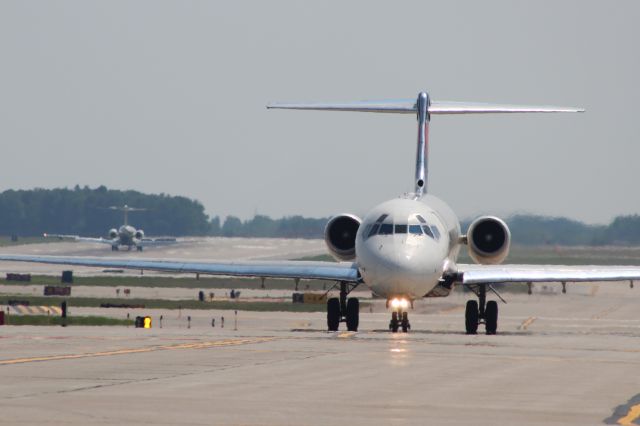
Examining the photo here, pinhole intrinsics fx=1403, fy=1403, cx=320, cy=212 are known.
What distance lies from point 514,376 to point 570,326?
30155mm

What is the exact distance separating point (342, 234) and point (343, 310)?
2285 millimetres

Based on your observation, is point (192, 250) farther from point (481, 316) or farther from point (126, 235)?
point (481, 316)

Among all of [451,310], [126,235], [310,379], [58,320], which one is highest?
[126,235]

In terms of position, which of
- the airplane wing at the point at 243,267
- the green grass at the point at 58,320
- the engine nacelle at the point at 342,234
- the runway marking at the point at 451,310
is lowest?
the green grass at the point at 58,320

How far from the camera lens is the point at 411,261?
115 ft

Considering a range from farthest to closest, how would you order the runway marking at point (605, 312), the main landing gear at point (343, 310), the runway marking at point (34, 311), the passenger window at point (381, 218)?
the runway marking at point (605, 312) < the runway marking at point (34, 311) < the main landing gear at point (343, 310) < the passenger window at point (381, 218)

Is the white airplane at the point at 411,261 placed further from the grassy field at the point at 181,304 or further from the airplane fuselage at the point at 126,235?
the airplane fuselage at the point at 126,235

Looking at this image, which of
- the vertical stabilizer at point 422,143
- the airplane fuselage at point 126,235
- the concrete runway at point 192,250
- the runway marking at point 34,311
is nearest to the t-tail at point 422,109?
the vertical stabilizer at point 422,143

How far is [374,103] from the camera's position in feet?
139

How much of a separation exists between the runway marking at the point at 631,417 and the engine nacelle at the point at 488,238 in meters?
23.1

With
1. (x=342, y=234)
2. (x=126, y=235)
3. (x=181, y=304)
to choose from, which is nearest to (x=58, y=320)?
(x=342, y=234)

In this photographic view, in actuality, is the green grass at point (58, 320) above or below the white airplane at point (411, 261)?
below

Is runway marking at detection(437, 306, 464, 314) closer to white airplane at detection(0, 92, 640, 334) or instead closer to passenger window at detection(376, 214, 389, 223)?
white airplane at detection(0, 92, 640, 334)

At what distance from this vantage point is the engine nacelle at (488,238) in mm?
40156
